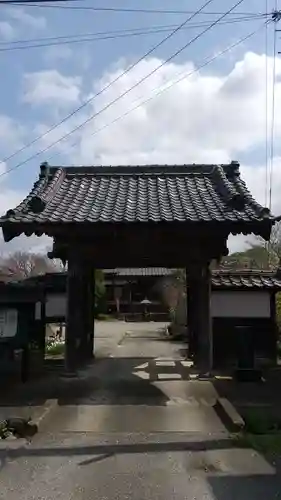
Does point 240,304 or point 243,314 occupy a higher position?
point 240,304

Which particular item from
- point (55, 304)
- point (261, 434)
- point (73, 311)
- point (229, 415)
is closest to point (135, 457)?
point (261, 434)

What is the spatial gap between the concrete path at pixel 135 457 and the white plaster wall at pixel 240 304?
5.09 meters

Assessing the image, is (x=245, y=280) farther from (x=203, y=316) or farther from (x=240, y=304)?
(x=203, y=316)

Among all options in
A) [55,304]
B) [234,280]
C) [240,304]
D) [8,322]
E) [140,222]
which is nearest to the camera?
[140,222]

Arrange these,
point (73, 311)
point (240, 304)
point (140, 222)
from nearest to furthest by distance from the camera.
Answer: point (140, 222), point (73, 311), point (240, 304)

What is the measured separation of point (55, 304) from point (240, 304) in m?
5.25

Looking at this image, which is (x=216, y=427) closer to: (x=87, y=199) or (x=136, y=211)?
(x=136, y=211)

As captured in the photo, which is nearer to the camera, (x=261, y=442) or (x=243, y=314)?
(x=261, y=442)

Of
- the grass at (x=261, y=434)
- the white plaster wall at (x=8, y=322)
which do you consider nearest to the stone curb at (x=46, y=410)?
the grass at (x=261, y=434)

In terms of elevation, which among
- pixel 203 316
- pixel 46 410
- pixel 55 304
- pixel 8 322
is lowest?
pixel 46 410

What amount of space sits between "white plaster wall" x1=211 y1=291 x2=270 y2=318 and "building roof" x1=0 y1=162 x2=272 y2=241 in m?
3.20

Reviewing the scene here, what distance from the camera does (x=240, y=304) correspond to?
52.2ft

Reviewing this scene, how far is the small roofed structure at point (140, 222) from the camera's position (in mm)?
11703

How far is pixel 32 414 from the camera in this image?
9.12m
